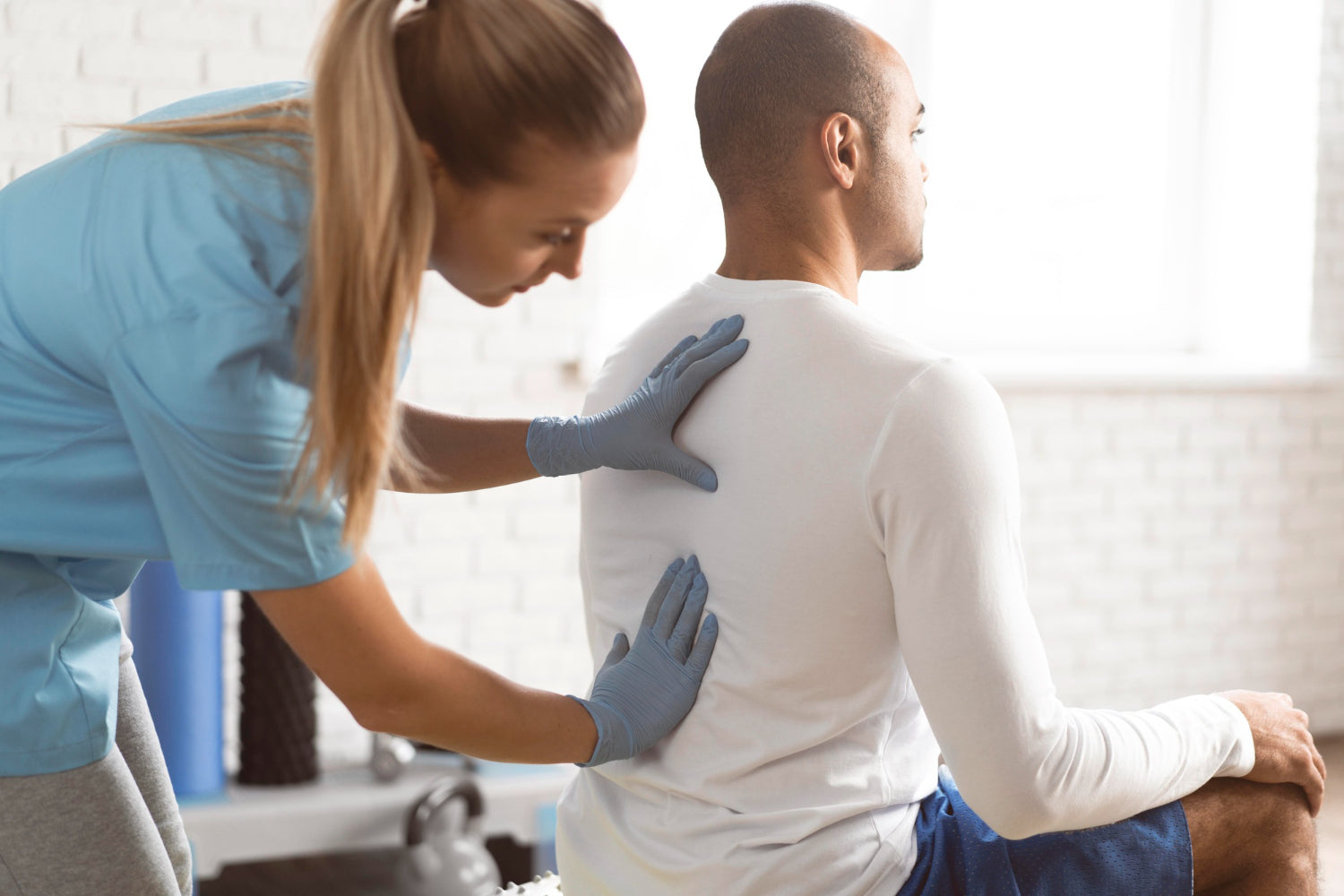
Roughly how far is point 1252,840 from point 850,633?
446 mm

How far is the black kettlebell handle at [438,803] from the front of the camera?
2391mm

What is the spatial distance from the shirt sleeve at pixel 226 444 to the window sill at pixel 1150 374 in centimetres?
251

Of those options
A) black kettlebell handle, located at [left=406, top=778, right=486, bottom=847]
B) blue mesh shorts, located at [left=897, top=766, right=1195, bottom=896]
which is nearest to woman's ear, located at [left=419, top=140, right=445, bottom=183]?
blue mesh shorts, located at [left=897, top=766, right=1195, bottom=896]

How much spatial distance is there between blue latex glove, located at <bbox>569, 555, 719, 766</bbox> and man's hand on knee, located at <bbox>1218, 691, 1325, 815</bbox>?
500mm

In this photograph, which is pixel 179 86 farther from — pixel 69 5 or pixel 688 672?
pixel 688 672

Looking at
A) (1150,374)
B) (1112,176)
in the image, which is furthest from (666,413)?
(1112,176)

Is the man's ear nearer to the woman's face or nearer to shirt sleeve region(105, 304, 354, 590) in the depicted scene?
the woman's face

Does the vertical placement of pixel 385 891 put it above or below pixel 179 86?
below

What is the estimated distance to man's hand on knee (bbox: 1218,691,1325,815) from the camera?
1167 mm

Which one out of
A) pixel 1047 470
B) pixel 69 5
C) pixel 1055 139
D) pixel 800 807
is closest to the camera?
pixel 800 807

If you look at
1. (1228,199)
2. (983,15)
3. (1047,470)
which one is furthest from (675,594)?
(1228,199)

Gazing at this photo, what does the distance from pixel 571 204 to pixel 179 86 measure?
1.92 meters

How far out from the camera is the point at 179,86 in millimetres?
2549

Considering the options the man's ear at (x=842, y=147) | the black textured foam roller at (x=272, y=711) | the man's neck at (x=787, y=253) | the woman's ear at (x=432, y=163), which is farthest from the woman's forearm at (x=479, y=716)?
the black textured foam roller at (x=272, y=711)
